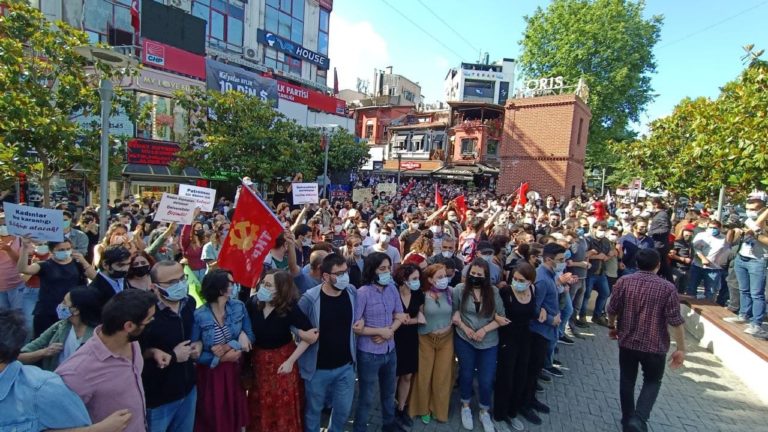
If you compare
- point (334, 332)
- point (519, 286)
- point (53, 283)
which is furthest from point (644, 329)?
point (53, 283)

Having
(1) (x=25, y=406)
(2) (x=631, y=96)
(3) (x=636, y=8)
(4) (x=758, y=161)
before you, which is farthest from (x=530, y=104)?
(1) (x=25, y=406)

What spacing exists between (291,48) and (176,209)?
100 ft

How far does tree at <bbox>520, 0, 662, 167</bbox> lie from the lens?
24.1m

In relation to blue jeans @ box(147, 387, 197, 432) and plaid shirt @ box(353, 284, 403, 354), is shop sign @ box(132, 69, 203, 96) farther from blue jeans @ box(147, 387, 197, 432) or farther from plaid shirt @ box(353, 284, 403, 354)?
blue jeans @ box(147, 387, 197, 432)

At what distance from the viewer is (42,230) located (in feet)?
14.1

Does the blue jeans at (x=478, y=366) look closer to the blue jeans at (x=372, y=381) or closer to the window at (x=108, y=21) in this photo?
the blue jeans at (x=372, y=381)

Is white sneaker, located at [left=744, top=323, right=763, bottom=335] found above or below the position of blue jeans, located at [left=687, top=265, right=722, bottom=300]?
below

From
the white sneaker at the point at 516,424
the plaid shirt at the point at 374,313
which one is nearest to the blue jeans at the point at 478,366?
the white sneaker at the point at 516,424

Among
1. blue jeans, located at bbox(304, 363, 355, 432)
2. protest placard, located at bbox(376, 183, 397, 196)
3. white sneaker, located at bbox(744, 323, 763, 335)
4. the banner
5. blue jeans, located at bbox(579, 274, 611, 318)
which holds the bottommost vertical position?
blue jeans, located at bbox(304, 363, 355, 432)

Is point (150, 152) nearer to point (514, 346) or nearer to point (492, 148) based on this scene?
point (514, 346)

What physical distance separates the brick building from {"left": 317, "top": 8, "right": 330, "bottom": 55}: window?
1927 cm

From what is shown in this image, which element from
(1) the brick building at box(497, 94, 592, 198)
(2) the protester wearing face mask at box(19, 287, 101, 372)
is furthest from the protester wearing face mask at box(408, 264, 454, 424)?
(1) the brick building at box(497, 94, 592, 198)

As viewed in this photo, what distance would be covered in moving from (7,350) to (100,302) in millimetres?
1021

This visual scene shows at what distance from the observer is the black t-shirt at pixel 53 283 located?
4184 millimetres
